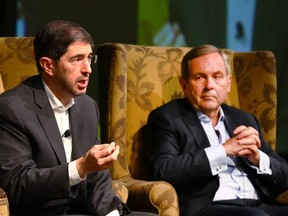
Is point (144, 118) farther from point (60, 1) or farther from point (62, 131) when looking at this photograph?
point (60, 1)

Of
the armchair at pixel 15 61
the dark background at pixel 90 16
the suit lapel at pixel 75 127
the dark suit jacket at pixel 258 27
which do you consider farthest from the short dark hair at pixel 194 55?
the dark suit jacket at pixel 258 27

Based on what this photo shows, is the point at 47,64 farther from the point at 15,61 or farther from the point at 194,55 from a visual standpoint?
the point at 194,55

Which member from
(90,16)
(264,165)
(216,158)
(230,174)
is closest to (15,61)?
(216,158)

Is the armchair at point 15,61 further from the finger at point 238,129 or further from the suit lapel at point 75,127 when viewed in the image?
the finger at point 238,129

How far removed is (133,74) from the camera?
3.52 metres

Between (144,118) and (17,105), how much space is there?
3.41ft

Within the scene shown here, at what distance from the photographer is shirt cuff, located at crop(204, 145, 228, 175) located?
10.3ft

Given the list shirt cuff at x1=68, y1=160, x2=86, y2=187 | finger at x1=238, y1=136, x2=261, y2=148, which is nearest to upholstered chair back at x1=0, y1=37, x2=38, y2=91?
shirt cuff at x1=68, y1=160, x2=86, y2=187

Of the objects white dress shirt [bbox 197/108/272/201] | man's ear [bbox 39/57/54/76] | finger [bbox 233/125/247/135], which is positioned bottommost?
white dress shirt [bbox 197/108/272/201]

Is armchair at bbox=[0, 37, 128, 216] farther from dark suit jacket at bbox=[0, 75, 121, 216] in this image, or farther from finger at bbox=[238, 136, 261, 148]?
finger at bbox=[238, 136, 261, 148]

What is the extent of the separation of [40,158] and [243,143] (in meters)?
1.01

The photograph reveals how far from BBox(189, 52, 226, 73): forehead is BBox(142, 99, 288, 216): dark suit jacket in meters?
0.17

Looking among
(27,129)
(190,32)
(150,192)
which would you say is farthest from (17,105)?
(190,32)

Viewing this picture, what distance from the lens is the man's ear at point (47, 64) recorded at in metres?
2.61
